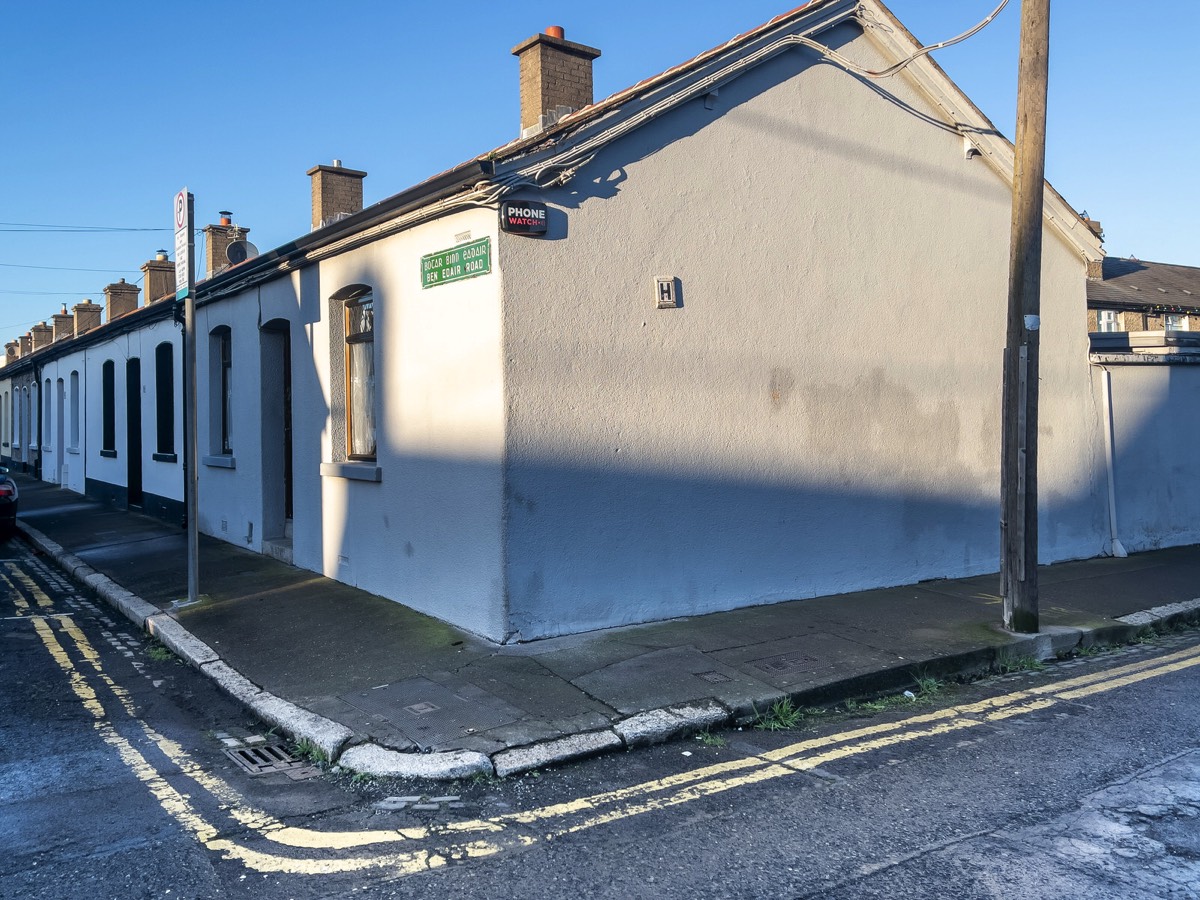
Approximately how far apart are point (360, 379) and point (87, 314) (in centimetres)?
2209

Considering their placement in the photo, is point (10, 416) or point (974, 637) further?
point (10, 416)

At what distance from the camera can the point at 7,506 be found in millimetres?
15500

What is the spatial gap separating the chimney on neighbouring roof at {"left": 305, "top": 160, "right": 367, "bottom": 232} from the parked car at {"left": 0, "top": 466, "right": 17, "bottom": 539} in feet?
23.5

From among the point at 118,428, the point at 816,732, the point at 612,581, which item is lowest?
the point at 816,732

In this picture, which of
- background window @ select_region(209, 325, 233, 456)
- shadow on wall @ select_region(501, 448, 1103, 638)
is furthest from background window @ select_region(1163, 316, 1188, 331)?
background window @ select_region(209, 325, 233, 456)

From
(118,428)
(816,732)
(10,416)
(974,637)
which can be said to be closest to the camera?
(816,732)

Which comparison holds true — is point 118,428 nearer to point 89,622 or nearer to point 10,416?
point 89,622

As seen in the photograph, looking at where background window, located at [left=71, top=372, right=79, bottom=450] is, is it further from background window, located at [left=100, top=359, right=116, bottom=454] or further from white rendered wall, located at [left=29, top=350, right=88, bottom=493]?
background window, located at [left=100, top=359, right=116, bottom=454]

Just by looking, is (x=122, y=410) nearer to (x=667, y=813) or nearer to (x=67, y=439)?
(x=67, y=439)

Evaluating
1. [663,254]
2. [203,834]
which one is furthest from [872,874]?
[663,254]

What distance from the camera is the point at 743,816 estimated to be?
4574mm

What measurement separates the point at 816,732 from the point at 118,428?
1690cm

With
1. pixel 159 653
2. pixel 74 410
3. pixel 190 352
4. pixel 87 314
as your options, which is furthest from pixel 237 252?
pixel 87 314

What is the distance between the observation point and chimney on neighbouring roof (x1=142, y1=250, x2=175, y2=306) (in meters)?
20.2
